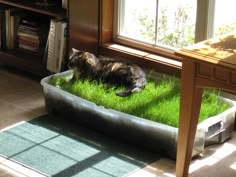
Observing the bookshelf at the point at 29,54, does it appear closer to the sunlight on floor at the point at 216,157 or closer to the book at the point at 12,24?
the book at the point at 12,24

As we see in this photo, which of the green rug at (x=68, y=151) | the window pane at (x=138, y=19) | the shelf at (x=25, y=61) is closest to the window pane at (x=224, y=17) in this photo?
the window pane at (x=138, y=19)

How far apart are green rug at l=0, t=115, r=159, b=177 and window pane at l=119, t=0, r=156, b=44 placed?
73 cm

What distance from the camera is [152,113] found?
3096mm

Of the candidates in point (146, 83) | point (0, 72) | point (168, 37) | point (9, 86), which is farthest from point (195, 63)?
point (0, 72)

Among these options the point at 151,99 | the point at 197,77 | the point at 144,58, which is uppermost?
the point at 197,77

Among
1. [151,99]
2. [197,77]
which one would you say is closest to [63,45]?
[151,99]

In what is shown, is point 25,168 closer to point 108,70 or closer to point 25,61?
point 108,70

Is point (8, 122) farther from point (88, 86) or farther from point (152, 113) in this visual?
point (152, 113)

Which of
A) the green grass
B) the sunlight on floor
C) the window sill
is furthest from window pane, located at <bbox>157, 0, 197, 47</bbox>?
the sunlight on floor

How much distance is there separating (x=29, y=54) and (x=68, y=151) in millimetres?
1181

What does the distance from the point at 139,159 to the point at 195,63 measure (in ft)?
2.13

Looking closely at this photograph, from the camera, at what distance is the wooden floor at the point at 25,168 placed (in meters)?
2.90

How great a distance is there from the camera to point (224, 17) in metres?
3.31

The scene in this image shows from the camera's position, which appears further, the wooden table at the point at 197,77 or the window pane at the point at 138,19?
the window pane at the point at 138,19
